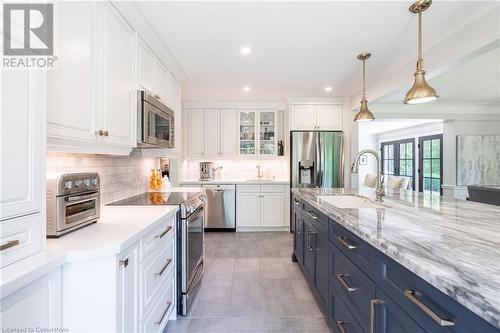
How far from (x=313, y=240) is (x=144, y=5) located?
2.28 metres

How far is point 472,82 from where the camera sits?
3.70 meters

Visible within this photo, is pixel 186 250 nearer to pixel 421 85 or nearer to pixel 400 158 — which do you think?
pixel 421 85

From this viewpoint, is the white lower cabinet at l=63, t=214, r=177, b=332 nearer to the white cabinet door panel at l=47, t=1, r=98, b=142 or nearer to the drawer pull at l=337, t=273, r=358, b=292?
the white cabinet door panel at l=47, t=1, r=98, b=142

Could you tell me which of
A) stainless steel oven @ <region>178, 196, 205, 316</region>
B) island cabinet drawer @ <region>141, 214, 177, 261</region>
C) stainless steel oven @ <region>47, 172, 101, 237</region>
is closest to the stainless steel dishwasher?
stainless steel oven @ <region>178, 196, 205, 316</region>

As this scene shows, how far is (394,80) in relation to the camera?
10.2 ft

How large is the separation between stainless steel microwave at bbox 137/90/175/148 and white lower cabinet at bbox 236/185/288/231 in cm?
222

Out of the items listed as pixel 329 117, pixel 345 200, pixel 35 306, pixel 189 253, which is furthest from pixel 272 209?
pixel 35 306

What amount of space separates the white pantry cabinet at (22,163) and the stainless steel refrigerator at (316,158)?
12.6 ft

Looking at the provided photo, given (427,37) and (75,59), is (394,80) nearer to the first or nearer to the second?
(427,37)

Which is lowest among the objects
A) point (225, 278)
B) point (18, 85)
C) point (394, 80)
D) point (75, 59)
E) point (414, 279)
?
point (225, 278)

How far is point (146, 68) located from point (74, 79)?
104 cm

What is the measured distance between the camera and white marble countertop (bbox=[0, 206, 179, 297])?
0.77m

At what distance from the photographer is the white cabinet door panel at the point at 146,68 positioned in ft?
7.00

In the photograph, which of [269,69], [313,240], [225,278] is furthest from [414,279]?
[269,69]
